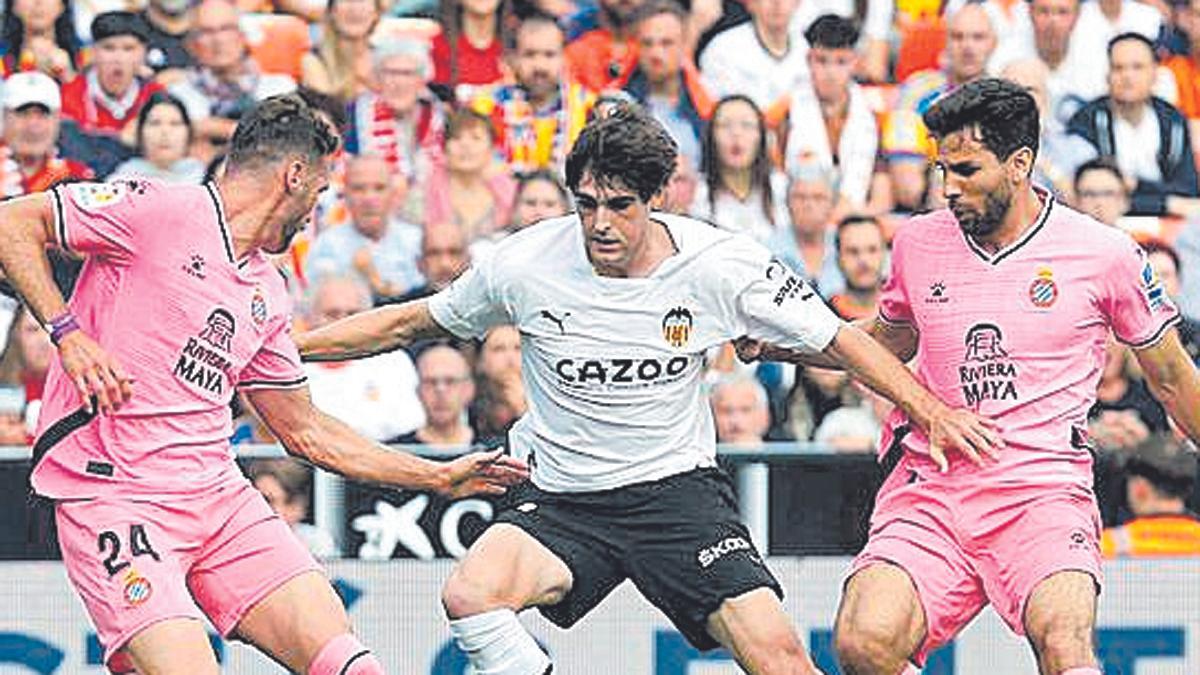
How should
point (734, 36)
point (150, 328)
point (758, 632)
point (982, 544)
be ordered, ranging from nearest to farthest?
point (150, 328) < point (758, 632) < point (982, 544) < point (734, 36)

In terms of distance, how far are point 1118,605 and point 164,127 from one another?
16.2ft

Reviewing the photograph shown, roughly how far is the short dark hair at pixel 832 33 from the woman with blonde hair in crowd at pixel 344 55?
2.12m

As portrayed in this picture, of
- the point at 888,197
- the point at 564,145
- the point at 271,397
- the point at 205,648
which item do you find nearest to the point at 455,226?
the point at 564,145

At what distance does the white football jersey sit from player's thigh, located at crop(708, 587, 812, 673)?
53cm

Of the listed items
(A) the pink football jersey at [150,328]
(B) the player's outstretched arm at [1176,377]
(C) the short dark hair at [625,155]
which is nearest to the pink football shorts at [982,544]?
(B) the player's outstretched arm at [1176,377]

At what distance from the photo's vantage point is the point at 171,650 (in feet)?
29.5

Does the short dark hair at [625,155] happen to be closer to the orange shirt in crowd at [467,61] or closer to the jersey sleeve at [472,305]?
the jersey sleeve at [472,305]

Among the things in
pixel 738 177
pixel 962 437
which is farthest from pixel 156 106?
pixel 962 437

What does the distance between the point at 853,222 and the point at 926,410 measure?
3.90 m

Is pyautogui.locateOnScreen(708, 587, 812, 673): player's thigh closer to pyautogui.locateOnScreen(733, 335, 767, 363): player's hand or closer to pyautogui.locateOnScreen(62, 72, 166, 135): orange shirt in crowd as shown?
pyautogui.locateOnScreen(733, 335, 767, 363): player's hand

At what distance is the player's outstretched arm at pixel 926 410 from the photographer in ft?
31.2

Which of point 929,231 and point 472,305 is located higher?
point 929,231

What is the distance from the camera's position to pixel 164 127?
1333cm

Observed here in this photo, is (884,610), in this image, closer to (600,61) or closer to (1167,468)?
(1167,468)
